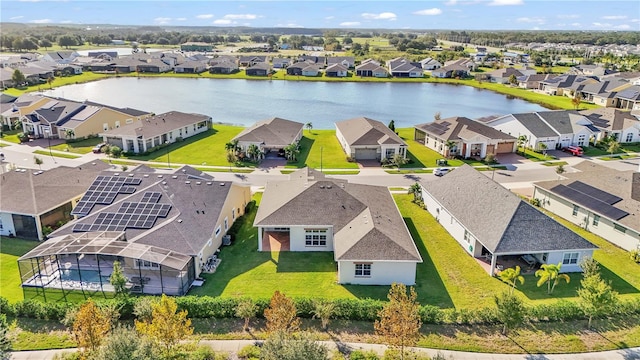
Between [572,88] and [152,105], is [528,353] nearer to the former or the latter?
[152,105]

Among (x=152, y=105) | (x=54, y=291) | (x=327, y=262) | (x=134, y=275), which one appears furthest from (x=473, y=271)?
(x=152, y=105)

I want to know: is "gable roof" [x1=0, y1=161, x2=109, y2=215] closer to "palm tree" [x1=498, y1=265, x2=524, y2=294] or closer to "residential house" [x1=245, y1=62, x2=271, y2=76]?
"palm tree" [x1=498, y1=265, x2=524, y2=294]

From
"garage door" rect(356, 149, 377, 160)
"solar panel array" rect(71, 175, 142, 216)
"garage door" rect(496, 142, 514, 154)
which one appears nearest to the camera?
"solar panel array" rect(71, 175, 142, 216)

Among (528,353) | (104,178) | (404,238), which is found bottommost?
(528,353)

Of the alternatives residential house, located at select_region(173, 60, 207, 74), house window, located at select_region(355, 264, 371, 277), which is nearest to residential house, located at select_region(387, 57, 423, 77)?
residential house, located at select_region(173, 60, 207, 74)

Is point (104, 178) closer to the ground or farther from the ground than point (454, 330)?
farther from the ground

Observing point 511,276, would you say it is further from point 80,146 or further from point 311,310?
point 80,146
